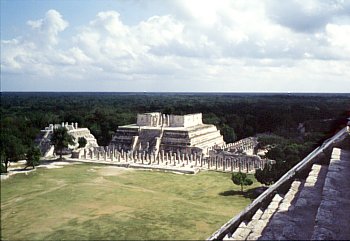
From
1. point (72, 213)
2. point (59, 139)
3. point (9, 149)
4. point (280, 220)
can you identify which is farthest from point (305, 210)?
point (59, 139)

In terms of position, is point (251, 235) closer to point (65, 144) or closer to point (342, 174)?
point (342, 174)

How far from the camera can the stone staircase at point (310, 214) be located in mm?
7473

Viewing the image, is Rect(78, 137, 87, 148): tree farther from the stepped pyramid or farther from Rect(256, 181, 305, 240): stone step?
Rect(256, 181, 305, 240): stone step

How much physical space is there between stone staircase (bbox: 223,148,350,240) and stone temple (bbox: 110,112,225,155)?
29.4 metres

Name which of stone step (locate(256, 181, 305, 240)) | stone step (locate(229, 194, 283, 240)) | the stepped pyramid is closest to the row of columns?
the stepped pyramid

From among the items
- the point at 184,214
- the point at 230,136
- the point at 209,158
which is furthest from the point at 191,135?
the point at 184,214

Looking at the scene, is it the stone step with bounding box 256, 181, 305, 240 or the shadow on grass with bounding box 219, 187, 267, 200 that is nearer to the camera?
the stone step with bounding box 256, 181, 305, 240

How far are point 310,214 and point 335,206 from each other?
2.40 ft

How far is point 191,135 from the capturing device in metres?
42.7

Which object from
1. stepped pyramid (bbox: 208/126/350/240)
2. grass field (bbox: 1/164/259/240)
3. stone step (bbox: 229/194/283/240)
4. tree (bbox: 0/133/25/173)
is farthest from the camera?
stone step (bbox: 229/194/283/240)

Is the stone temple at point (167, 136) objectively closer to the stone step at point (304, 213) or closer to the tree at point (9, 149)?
the stone step at point (304, 213)

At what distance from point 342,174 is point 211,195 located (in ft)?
41.4

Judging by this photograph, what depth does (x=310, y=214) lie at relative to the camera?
356 inches

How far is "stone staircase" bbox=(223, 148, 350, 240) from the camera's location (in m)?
7.47
